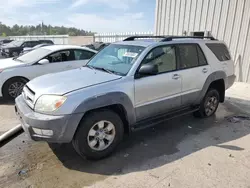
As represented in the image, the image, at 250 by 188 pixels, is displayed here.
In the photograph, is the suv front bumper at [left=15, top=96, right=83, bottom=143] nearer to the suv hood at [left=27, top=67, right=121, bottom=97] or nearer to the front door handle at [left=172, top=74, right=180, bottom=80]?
the suv hood at [left=27, top=67, right=121, bottom=97]

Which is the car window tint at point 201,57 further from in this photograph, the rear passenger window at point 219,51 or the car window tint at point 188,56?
the rear passenger window at point 219,51

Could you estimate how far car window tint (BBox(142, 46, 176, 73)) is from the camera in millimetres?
3621

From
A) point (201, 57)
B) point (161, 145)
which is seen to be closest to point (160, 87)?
point (161, 145)

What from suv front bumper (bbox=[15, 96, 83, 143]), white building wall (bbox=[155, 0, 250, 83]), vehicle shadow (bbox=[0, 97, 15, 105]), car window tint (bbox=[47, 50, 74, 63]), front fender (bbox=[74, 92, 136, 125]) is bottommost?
vehicle shadow (bbox=[0, 97, 15, 105])

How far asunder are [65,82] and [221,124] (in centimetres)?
346

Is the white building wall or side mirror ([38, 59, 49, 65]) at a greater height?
the white building wall

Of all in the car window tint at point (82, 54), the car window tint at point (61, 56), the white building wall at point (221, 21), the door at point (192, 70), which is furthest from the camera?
the white building wall at point (221, 21)

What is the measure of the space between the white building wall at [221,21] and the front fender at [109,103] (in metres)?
6.32

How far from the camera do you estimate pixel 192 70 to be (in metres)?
4.17

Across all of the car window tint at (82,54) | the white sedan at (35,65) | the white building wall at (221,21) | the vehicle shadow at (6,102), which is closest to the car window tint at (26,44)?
the white sedan at (35,65)

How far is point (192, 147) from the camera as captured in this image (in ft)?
11.8

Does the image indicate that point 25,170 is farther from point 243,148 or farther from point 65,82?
point 243,148

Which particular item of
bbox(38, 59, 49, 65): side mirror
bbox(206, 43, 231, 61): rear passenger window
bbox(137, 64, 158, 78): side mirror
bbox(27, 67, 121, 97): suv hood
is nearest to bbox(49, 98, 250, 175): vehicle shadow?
bbox(27, 67, 121, 97): suv hood

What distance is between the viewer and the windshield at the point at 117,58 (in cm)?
348
